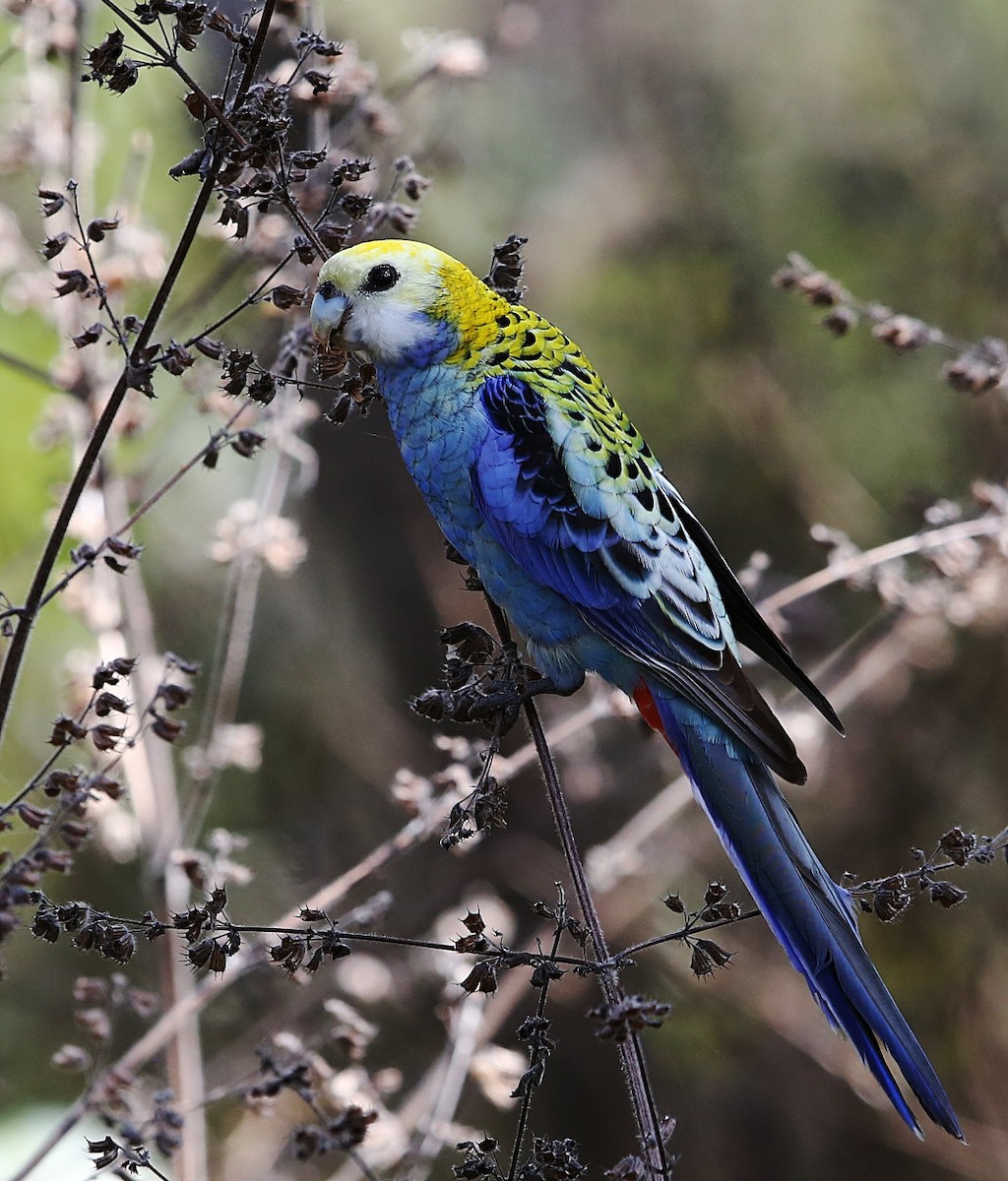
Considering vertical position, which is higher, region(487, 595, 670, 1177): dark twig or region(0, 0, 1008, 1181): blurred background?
region(0, 0, 1008, 1181): blurred background

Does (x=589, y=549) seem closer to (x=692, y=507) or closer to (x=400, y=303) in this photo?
(x=400, y=303)

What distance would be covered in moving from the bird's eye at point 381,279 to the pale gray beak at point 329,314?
0.25 ft

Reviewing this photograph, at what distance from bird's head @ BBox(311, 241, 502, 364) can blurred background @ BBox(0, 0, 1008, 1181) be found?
6.84 feet

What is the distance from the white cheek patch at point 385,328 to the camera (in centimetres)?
261

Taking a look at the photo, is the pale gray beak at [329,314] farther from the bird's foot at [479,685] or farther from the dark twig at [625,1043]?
the dark twig at [625,1043]

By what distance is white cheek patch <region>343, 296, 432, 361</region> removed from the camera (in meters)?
2.61

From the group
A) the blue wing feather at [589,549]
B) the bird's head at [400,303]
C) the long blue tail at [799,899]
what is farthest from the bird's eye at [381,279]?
the long blue tail at [799,899]

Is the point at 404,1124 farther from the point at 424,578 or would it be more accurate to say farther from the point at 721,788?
the point at 424,578

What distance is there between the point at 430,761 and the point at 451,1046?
2.59m

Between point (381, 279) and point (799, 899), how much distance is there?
1.57m

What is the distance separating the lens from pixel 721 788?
8.60 feet

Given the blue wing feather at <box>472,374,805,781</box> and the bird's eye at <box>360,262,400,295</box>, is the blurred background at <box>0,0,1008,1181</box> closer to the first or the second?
the blue wing feather at <box>472,374,805,781</box>

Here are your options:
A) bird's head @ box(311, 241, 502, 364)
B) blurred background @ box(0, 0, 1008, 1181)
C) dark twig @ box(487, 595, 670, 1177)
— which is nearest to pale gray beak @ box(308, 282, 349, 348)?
bird's head @ box(311, 241, 502, 364)

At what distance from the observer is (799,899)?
2.38 metres
